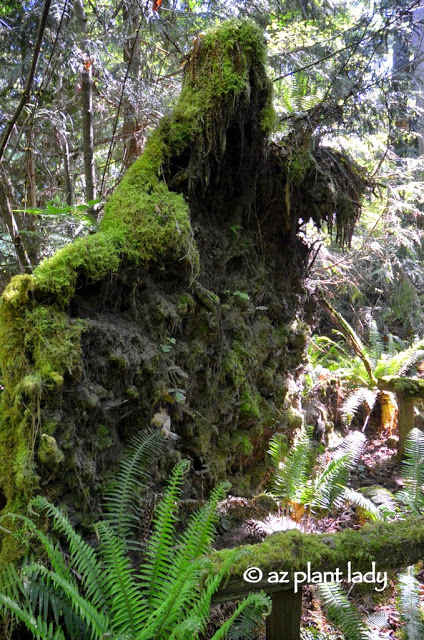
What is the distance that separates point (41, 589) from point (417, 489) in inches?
126

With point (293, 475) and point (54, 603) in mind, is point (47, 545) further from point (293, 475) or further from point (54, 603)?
point (293, 475)

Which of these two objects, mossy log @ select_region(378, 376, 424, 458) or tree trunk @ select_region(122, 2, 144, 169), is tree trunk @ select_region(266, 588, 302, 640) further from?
tree trunk @ select_region(122, 2, 144, 169)

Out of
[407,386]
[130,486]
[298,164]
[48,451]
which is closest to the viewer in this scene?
[48,451]

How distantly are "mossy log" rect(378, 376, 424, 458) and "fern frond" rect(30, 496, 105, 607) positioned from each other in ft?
14.9

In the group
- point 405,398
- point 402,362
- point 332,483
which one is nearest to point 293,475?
point 332,483

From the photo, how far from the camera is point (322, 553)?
2.30 metres

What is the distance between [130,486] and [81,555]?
479 mm

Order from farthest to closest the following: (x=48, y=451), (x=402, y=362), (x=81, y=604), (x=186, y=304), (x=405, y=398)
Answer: (x=402, y=362), (x=405, y=398), (x=186, y=304), (x=48, y=451), (x=81, y=604)

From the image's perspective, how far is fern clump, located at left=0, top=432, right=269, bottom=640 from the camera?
1.76 m

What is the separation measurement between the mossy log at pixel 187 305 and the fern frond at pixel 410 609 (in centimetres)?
136

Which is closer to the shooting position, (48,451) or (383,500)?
(48,451)

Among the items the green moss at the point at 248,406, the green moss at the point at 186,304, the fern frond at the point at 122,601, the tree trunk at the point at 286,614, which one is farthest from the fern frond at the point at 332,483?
the fern frond at the point at 122,601

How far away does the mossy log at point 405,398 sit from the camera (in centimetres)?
541

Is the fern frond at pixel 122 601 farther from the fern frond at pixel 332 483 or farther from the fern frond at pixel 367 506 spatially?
the fern frond at pixel 367 506
